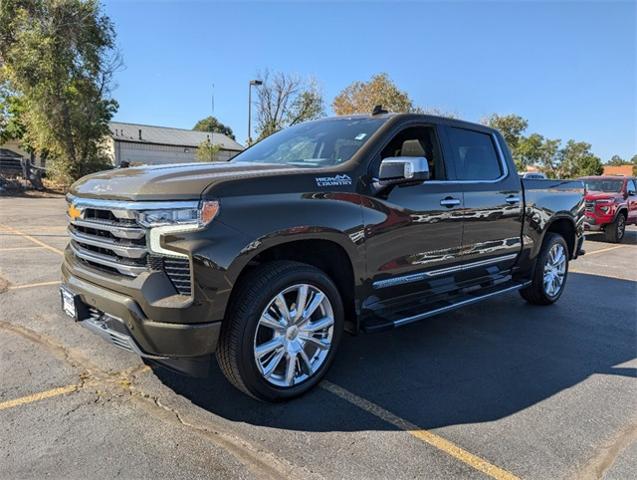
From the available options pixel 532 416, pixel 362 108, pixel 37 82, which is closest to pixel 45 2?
pixel 37 82

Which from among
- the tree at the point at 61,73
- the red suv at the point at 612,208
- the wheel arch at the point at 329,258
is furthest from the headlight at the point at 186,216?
the tree at the point at 61,73

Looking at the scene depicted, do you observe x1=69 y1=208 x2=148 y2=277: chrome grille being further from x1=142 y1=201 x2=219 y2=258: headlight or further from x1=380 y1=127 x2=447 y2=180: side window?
x1=380 y1=127 x2=447 y2=180: side window

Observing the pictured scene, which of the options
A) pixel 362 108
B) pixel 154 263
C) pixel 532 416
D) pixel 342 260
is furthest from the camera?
pixel 362 108

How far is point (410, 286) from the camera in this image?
3969 mm

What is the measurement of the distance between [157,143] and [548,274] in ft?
177

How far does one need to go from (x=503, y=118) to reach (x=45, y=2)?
40.6 metres

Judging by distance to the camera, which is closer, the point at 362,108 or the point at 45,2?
the point at 45,2

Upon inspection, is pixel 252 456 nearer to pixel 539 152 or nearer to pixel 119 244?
pixel 119 244

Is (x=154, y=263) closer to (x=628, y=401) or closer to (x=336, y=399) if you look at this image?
(x=336, y=399)

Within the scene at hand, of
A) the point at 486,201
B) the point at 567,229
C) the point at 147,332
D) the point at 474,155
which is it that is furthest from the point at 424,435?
the point at 567,229

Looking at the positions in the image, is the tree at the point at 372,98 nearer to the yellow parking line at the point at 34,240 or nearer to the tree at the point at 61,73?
the tree at the point at 61,73

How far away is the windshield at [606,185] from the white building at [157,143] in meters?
38.0

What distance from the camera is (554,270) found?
598cm

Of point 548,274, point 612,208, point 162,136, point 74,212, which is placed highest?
point 162,136
